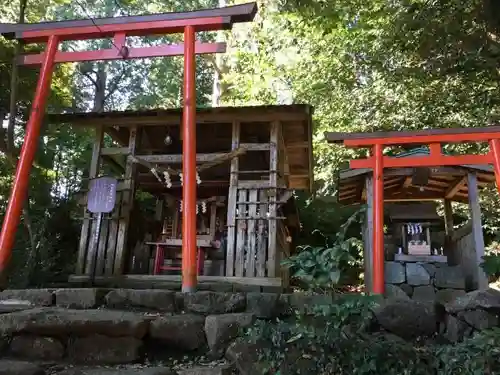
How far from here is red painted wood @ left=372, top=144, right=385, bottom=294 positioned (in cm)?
666

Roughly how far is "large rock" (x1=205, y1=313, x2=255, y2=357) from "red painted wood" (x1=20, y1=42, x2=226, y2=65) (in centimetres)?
440

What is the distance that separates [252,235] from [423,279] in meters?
3.09

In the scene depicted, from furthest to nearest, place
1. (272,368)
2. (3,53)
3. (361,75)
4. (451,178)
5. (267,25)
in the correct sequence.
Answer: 1. (267,25)
2. (361,75)
3. (3,53)
4. (451,178)
5. (272,368)

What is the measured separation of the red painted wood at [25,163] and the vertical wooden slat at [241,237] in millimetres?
3674

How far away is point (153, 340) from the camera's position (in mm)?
4496

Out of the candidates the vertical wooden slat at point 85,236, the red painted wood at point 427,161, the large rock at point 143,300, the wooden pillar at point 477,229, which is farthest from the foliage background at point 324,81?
the large rock at point 143,300

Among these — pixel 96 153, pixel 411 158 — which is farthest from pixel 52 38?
pixel 411 158

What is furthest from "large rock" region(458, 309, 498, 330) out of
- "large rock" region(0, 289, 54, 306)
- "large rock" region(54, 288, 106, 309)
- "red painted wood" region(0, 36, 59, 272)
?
"red painted wood" region(0, 36, 59, 272)

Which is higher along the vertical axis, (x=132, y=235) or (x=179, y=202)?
(x=179, y=202)

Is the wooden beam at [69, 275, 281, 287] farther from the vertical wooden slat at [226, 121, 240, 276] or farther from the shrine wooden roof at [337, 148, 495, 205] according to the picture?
the shrine wooden roof at [337, 148, 495, 205]

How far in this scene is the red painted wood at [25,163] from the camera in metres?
6.10

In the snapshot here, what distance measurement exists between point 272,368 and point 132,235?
6.36 metres

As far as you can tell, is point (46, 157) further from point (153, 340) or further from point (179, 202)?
point (153, 340)

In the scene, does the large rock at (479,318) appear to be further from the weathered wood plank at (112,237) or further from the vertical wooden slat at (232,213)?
the weathered wood plank at (112,237)
